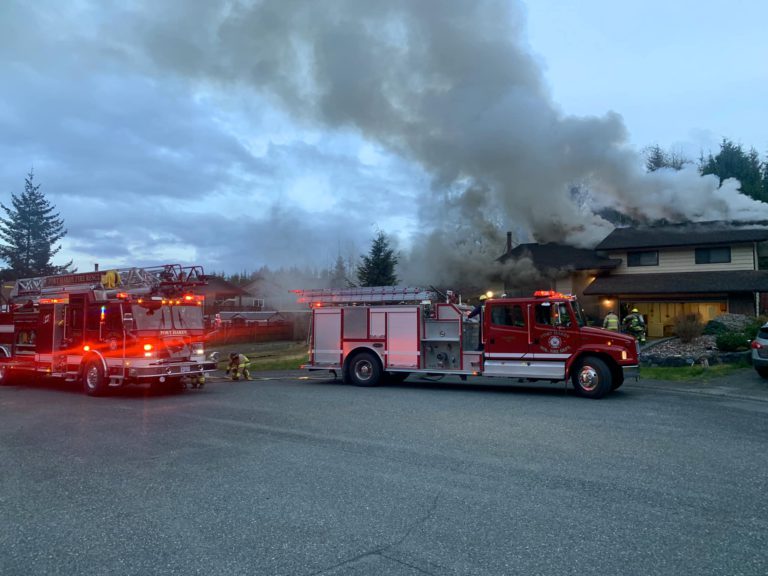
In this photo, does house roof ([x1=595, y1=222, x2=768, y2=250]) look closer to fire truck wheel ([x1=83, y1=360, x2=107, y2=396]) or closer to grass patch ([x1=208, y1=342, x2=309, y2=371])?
grass patch ([x1=208, y1=342, x2=309, y2=371])

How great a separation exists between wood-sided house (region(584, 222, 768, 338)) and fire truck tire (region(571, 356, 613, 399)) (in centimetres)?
1452

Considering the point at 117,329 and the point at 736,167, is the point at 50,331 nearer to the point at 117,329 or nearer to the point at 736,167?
the point at 117,329

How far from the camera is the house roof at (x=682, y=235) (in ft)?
79.6

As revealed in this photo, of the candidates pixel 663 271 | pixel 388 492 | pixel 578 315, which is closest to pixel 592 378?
pixel 578 315

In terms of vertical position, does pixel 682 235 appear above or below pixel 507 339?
above

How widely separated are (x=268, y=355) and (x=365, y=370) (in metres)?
11.1

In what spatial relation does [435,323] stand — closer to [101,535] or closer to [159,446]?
[159,446]

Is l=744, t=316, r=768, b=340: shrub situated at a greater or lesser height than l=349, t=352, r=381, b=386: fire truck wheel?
greater

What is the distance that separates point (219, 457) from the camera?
6652 mm

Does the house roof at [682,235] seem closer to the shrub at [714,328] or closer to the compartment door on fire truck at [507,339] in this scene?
the shrub at [714,328]

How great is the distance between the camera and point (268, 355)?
24281 mm

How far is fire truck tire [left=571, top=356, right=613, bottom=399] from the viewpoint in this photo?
1124cm

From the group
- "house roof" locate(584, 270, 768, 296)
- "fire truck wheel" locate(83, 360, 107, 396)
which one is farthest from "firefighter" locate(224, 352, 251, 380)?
"house roof" locate(584, 270, 768, 296)

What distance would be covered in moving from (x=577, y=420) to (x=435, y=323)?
5114mm
